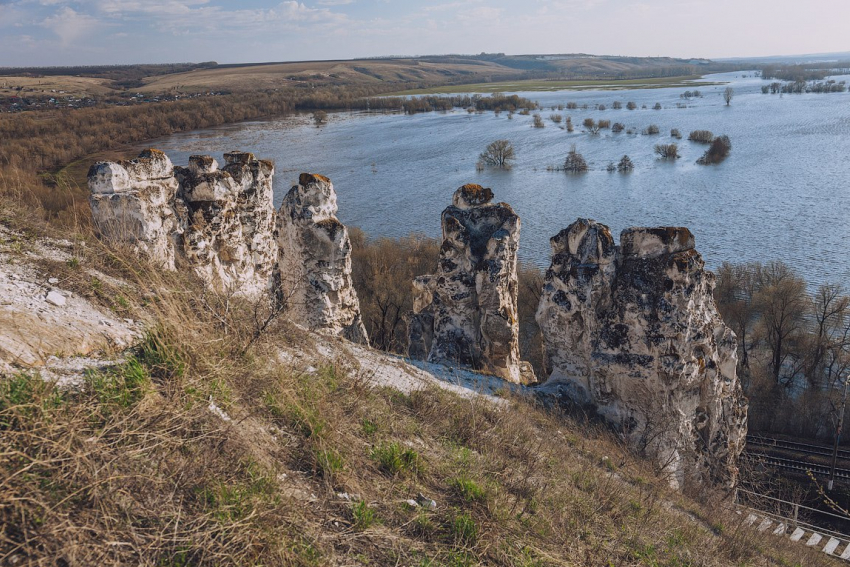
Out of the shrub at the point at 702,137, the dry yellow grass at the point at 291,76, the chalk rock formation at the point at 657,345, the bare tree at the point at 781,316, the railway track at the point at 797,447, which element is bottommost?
the railway track at the point at 797,447

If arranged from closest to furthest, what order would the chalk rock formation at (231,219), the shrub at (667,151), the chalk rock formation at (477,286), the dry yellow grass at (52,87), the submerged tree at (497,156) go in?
the chalk rock formation at (231,219) < the chalk rock formation at (477,286) < the submerged tree at (497,156) < the shrub at (667,151) < the dry yellow grass at (52,87)

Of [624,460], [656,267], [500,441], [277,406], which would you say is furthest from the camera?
[656,267]

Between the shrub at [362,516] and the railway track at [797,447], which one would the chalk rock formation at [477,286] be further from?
the railway track at [797,447]

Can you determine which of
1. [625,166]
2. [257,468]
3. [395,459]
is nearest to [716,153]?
[625,166]

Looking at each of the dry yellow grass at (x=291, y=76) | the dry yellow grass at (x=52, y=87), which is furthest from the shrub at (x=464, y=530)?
the dry yellow grass at (x=291, y=76)

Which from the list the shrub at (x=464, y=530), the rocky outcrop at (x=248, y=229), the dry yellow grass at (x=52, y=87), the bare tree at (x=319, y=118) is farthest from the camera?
the dry yellow grass at (x=52, y=87)

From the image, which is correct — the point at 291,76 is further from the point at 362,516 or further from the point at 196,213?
the point at 362,516

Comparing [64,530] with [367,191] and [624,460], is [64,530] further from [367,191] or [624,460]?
[367,191]

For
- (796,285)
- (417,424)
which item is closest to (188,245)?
(417,424)
